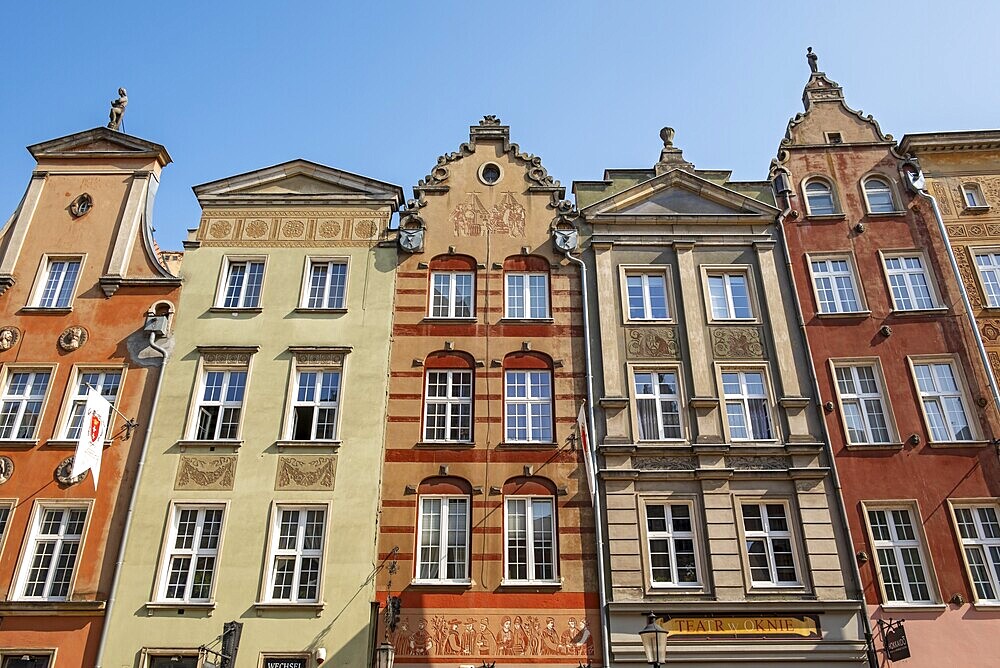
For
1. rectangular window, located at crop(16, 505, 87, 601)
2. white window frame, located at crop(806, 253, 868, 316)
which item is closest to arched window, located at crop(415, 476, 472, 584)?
rectangular window, located at crop(16, 505, 87, 601)

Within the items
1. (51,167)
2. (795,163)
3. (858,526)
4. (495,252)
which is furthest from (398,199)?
(858,526)

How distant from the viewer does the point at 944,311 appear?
22.1m

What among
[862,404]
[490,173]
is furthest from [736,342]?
[490,173]

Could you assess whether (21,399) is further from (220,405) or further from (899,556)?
(899,556)

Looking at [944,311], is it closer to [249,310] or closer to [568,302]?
[568,302]

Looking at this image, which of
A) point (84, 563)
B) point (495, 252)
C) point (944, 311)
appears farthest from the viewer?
point (495, 252)

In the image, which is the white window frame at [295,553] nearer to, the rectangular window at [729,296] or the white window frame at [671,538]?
the white window frame at [671,538]

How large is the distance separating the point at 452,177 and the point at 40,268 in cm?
1303

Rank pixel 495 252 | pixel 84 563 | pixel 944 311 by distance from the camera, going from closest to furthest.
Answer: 1. pixel 84 563
2. pixel 944 311
3. pixel 495 252

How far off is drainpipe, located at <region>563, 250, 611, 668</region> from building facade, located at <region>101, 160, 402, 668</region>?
18.5 ft

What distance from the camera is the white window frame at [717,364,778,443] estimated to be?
814 inches

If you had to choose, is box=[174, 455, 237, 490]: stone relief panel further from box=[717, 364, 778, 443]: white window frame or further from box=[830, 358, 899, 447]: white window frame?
box=[830, 358, 899, 447]: white window frame

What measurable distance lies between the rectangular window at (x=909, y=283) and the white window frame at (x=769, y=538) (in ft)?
24.2

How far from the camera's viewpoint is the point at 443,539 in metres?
19.5
